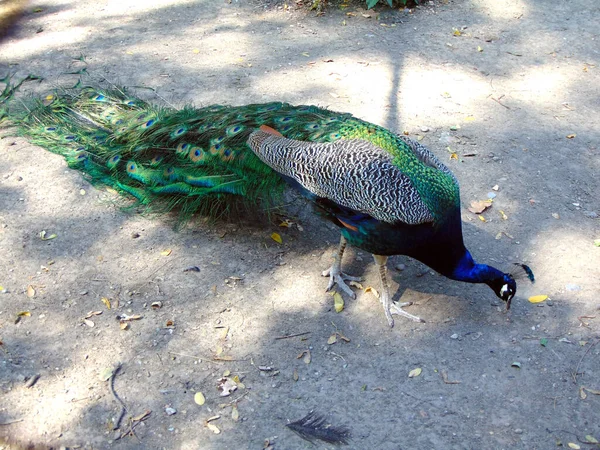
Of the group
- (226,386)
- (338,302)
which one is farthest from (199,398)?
(338,302)

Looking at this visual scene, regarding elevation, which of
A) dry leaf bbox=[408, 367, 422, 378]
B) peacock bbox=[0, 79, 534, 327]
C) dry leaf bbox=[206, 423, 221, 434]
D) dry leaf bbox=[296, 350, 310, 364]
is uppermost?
peacock bbox=[0, 79, 534, 327]

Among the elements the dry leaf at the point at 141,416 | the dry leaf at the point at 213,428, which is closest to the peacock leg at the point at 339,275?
the dry leaf at the point at 213,428

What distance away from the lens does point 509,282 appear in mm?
3678

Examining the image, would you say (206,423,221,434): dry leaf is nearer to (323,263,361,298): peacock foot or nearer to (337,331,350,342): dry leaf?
(337,331,350,342): dry leaf

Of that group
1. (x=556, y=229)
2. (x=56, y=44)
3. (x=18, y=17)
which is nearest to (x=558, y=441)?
(x=556, y=229)

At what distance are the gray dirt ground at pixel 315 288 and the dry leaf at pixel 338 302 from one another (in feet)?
0.13

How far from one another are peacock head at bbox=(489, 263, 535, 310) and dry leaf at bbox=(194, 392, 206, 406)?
5.86 feet

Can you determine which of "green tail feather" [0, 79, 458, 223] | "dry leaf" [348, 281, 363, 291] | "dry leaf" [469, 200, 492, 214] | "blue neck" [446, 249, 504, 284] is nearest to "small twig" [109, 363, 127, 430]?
"green tail feather" [0, 79, 458, 223]

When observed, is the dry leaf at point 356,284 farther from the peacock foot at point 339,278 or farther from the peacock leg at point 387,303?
the peacock leg at point 387,303

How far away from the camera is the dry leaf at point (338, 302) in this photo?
13.3ft

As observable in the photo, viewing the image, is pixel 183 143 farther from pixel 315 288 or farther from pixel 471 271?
pixel 471 271

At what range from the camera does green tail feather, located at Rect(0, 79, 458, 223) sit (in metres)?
4.02

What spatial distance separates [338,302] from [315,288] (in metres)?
0.20

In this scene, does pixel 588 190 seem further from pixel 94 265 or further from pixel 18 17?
pixel 18 17
